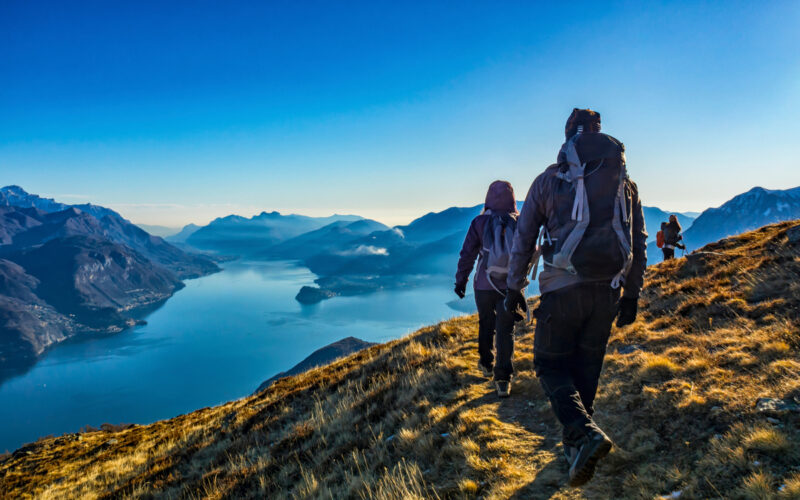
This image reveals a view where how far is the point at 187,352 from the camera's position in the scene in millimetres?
165750

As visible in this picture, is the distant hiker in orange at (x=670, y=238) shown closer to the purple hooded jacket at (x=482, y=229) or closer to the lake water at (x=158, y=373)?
the purple hooded jacket at (x=482, y=229)

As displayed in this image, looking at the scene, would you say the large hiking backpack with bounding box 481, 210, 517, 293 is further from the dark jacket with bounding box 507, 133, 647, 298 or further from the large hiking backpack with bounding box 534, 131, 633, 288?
the large hiking backpack with bounding box 534, 131, 633, 288

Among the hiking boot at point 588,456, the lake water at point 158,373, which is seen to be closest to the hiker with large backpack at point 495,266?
the hiking boot at point 588,456

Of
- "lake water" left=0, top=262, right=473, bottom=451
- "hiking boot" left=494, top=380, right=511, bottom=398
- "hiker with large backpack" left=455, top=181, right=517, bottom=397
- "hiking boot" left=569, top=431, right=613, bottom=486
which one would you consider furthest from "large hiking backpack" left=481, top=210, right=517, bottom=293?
"lake water" left=0, top=262, right=473, bottom=451

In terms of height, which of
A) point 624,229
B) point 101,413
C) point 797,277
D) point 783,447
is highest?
point 624,229

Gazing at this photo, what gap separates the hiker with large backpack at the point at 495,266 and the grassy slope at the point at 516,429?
26.2 inches

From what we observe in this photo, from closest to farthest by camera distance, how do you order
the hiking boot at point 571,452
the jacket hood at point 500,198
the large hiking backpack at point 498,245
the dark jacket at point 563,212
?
the hiking boot at point 571,452, the dark jacket at point 563,212, the large hiking backpack at point 498,245, the jacket hood at point 500,198

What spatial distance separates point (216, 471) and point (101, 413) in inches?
6086

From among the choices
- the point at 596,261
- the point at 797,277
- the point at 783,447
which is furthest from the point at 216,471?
the point at 797,277

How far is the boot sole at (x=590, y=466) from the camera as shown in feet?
9.48

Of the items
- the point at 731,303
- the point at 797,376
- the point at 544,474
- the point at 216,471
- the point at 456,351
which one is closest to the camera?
the point at 544,474

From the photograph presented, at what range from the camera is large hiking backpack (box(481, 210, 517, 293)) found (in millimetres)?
5492

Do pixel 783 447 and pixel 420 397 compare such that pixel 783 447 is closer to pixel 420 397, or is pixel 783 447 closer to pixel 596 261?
pixel 596 261

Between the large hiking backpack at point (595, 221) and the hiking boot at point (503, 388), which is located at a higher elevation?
the large hiking backpack at point (595, 221)
